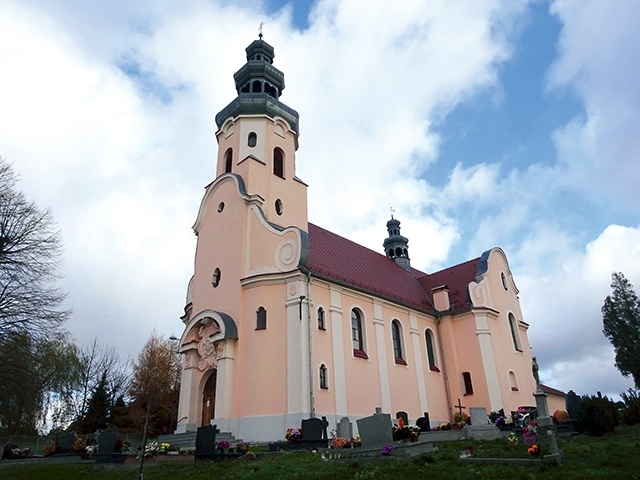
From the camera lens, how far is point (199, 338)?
71.4ft

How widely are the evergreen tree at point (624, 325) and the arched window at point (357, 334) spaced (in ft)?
81.8

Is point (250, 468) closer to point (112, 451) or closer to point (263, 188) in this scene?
point (112, 451)

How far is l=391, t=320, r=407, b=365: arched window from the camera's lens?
2411 cm

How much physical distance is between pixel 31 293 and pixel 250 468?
11922 mm

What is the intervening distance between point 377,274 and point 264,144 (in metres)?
9.29

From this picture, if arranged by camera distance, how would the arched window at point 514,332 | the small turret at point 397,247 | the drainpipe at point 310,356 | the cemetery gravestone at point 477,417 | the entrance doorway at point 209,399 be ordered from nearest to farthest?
1. the cemetery gravestone at point 477,417
2. the drainpipe at point 310,356
3. the entrance doorway at point 209,399
4. the arched window at point 514,332
5. the small turret at point 397,247

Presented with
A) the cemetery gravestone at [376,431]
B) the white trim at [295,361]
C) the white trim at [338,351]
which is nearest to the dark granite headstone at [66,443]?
the white trim at [295,361]

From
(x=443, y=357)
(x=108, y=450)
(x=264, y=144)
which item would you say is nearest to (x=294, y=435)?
(x=108, y=450)

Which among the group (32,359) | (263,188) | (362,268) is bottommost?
(32,359)

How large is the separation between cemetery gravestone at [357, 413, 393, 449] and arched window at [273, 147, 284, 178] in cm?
1594

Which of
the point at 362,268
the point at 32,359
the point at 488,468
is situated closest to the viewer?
the point at 488,468

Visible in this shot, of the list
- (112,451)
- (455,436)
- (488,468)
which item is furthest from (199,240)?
(488,468)

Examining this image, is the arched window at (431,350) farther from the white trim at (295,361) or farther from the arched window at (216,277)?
the arched window at (216,277)

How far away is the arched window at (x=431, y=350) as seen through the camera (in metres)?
26.1
